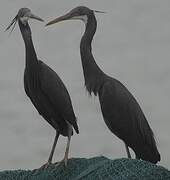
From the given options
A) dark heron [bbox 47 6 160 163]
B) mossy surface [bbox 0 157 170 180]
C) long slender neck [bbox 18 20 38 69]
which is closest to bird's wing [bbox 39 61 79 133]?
long slender neck [bbox 18 20 38 69]

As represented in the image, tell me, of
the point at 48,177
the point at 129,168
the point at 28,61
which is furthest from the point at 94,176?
the point at 28,61

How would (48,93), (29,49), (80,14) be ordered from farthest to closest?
(80,14) < (29,49) < (48,93)

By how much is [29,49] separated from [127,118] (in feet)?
2.89

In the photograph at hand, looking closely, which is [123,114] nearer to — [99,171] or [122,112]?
[122,112]

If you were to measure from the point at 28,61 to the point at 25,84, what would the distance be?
0.17 metres

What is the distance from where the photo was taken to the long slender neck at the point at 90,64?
184 inches

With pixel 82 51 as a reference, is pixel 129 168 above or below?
below

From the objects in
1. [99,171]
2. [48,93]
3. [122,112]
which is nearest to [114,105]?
[122,112]

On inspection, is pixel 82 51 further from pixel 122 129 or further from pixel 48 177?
pixel 48 177

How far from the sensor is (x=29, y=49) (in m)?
4.68

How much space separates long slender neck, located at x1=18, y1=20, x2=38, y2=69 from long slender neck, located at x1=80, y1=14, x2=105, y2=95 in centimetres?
38

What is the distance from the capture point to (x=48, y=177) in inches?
159

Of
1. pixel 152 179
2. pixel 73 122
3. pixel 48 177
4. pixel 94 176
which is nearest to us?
pixel 152 179

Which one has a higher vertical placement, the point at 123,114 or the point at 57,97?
the point at 57,97
